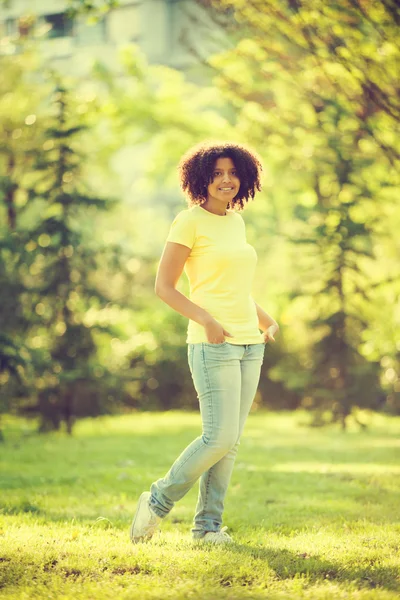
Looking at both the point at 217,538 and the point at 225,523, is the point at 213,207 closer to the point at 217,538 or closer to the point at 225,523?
the point at 217,538

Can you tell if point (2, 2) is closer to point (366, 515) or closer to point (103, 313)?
point (103, 313)

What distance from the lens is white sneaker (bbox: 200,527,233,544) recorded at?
4.77m

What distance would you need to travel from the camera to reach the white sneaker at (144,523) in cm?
477

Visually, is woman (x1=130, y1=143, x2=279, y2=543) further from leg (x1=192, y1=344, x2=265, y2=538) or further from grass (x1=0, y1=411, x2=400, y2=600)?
grass (x1=0, y1=411, x2=400, y2=600)

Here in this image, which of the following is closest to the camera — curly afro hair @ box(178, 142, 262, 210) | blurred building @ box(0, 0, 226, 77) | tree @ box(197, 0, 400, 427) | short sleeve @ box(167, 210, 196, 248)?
short sleeve @ box(167, 210, 196, 248)

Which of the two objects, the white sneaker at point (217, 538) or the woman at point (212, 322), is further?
the white sneaker at point (217, 538)

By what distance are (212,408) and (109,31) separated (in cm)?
2379

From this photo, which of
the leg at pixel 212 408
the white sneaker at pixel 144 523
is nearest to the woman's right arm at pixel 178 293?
the leg at pixel 212 408

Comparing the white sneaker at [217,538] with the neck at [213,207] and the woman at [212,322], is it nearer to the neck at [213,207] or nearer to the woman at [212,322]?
the woman at [212,322]

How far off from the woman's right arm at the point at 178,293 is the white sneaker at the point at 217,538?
1.05 metres

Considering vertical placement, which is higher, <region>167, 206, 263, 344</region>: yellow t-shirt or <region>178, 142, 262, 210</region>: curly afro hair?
<region>178, 142, 262, 210</region>: curly afro hair

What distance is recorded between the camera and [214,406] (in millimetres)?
4625

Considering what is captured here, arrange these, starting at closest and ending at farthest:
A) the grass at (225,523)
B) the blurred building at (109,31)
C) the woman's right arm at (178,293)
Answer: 1. the grass at (225,523)
2. the woman's right arm at (178,293)
3. the blurred building at (109,31)

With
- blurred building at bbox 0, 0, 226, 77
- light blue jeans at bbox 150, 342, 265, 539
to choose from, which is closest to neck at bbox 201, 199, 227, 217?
light blue jeans at bbox 150, 342, 265, 539
